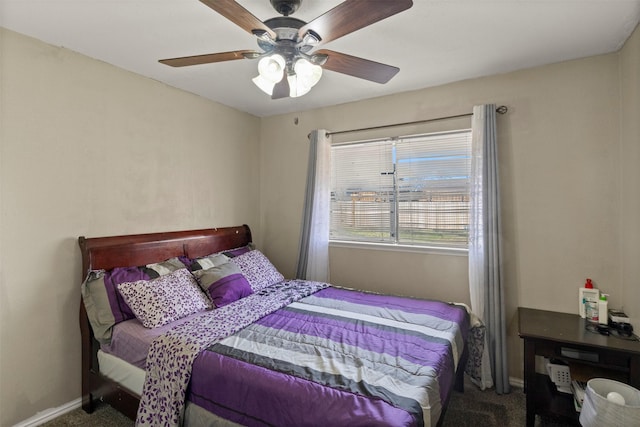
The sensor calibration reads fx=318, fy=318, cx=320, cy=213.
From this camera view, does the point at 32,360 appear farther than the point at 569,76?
No

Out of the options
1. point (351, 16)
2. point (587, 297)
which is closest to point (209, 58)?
point (351, 16)

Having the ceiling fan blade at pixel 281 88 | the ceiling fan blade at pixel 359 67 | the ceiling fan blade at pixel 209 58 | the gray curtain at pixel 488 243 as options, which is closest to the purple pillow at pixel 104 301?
the ceiling fan blade at pixel 209 58

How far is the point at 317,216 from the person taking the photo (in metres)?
3.23

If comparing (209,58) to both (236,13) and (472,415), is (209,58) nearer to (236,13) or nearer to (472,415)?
(236,13)

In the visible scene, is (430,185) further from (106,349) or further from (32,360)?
(32,360)

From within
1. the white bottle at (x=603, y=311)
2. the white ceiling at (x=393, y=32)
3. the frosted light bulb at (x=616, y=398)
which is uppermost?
the white ceiling at (x=393, y=32)

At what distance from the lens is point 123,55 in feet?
7.36

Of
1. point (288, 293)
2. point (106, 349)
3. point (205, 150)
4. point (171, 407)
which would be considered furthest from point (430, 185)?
point (106, 349)

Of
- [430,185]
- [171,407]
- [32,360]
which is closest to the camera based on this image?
[171,407]

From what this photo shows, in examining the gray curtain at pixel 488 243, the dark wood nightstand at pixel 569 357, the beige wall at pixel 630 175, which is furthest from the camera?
the gray curtain at pixel 488 243

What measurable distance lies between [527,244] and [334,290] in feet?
→ 5.12

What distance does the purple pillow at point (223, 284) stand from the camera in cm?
242

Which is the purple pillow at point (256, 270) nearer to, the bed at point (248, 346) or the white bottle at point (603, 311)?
the bed at point (248, 346)

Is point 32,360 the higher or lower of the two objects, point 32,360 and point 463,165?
the lower
